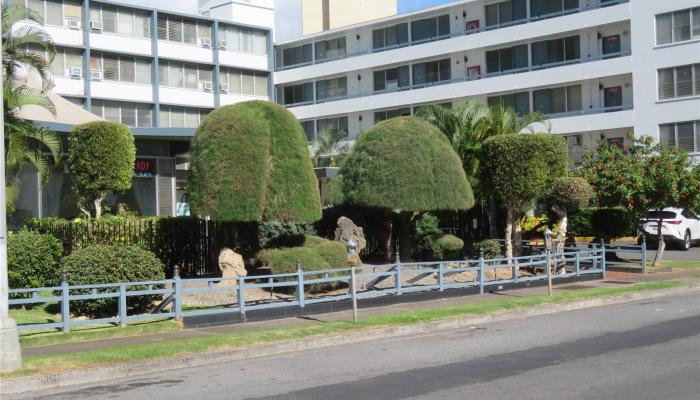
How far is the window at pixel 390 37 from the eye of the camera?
55031 millimetres

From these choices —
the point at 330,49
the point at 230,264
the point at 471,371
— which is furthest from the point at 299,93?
the point at 471,371

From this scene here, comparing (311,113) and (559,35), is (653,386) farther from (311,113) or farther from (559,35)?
(311,113)

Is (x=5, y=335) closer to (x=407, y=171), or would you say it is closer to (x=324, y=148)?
(x=407, y=171)

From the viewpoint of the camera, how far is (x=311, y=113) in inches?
2330

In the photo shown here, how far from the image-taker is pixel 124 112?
173 feet

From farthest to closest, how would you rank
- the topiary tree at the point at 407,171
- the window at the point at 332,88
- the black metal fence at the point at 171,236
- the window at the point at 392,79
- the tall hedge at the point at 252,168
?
the window at the point at 332,88
the window at the point at 392,79
the topiary tree at the point at 407,171
the black metal fence at the point at 171,236
the tall hedge at the point at 252,168

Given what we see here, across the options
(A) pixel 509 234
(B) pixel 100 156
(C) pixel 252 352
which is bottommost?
(C) pixel 252 352

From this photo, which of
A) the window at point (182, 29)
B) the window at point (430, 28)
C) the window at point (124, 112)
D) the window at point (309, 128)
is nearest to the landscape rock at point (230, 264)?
the window at point (124, 112)

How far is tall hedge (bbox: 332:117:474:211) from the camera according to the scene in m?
23.2

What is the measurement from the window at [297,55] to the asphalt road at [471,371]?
154ft

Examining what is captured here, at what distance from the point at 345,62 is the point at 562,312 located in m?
40.9

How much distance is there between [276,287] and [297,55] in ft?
138

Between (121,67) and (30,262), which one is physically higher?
(121,67)

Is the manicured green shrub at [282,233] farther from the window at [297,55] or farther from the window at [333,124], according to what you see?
the window at [297,55]
